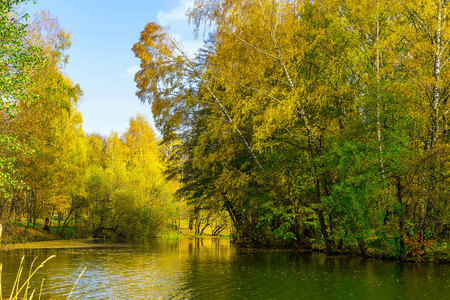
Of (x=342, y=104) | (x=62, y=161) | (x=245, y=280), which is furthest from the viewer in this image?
(x=62, y=161)

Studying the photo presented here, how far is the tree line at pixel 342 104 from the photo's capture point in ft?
55.8

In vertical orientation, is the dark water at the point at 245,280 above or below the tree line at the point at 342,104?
below

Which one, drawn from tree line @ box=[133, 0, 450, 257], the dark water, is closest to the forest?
tree line @ box=[133, 0, 450, 257]

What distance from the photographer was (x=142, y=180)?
1759 inches

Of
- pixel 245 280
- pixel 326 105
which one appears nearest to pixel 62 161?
pixel 326 105

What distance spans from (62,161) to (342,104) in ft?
73.1

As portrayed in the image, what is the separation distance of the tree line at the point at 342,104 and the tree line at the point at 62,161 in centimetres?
851

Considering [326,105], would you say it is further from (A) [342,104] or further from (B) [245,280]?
(B) [245,280]

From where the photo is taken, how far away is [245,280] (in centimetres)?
1310

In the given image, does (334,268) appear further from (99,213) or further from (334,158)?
(99,213)

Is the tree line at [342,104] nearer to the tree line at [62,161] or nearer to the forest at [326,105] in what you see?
the forest at [326,105]

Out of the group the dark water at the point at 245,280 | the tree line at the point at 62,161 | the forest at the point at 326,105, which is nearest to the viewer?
the dark water at the point at 245,280

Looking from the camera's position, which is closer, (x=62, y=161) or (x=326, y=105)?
(x=326, y=105)

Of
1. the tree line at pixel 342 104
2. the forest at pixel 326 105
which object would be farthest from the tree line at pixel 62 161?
the tree line at pixel 342 104
